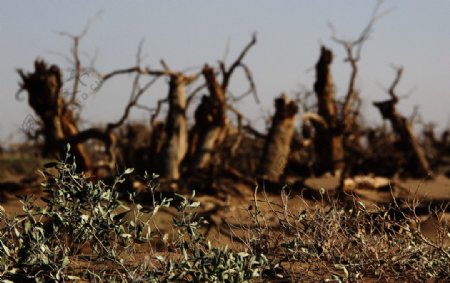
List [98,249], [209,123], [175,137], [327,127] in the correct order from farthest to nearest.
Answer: [327,127] → [209,123] → [175,137] → [98,249]

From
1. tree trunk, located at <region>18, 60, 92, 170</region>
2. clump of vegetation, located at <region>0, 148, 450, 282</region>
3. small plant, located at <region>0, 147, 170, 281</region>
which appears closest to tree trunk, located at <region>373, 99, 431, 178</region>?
tree trunk, located at <region>18, 60, 92, 170</region>

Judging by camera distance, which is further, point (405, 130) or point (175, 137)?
point (405, 130)

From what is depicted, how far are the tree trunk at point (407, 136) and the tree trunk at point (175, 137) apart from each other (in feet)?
21.8

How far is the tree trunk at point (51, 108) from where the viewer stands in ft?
A: 46.5

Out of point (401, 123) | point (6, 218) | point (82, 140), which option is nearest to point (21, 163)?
point (82, 140)

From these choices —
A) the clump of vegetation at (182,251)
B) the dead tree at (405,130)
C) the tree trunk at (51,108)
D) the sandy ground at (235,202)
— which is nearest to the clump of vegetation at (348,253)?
the clump of vegetation at (182,251)

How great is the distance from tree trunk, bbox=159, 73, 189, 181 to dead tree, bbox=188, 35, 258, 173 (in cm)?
62

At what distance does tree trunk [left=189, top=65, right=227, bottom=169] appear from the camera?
15672 millimetres

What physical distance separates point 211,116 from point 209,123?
15 cm

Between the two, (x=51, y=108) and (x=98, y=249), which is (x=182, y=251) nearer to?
(x=98, y=249)

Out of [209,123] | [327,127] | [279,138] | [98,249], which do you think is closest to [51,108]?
[209,123]

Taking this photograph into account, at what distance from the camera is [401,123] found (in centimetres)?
2016

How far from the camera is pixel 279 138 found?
52.5 ft

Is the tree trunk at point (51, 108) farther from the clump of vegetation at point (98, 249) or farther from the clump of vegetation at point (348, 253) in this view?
the clump of vegetation at point (348, 253)
